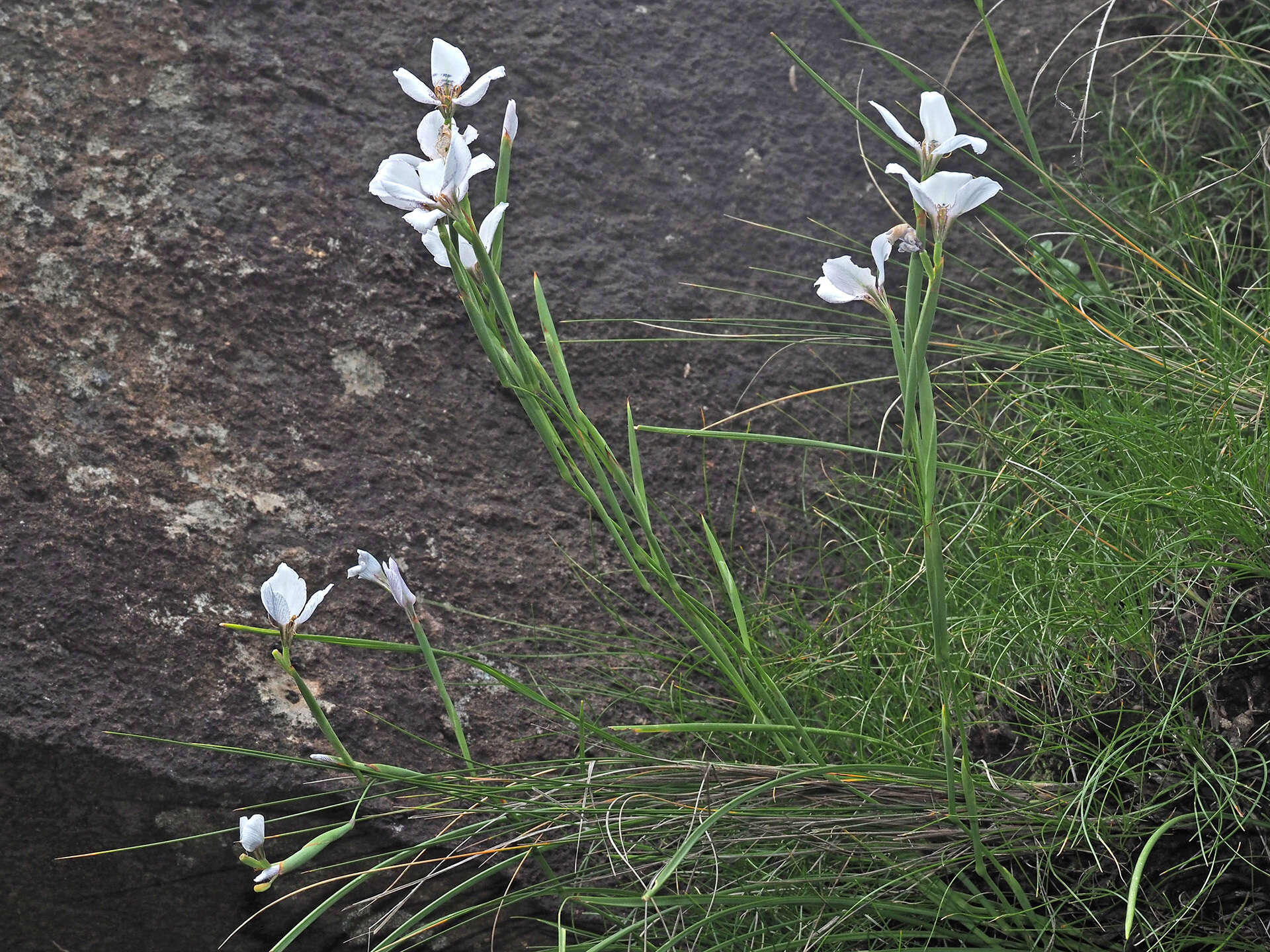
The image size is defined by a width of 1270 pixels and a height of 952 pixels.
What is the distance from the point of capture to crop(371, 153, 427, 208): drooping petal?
69 centimetres

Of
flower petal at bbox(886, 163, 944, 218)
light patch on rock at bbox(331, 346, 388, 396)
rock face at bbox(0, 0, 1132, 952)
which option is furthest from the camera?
light patch on rock at bbox(331, 346, 388, 396)

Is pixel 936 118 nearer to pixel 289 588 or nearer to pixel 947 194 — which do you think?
pixel 947 194

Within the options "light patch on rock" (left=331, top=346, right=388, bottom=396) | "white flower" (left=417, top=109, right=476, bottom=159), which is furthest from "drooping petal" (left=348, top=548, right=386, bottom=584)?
"light patch on rock" (left=331, top=346, right=388, bottom=396)

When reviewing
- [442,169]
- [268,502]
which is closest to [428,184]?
[442,169]

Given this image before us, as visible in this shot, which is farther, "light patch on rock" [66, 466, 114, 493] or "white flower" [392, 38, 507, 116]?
"light patch on rock" [66, 466, 114, 493]

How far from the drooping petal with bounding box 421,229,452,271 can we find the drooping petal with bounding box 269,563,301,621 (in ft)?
0.21

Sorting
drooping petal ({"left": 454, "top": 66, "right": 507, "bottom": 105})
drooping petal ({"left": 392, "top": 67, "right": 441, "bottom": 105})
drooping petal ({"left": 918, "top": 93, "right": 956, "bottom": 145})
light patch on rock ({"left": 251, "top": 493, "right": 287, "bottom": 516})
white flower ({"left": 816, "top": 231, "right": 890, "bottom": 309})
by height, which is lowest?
light patch on rock ({"left": 251, "top": 493, "right": 287, "bottom": 516})

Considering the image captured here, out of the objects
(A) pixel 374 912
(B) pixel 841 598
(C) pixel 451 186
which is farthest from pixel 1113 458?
(A) pixel 374 912

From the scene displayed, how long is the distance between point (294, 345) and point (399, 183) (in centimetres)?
63

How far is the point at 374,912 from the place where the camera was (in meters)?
1.11

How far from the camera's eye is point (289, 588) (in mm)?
757

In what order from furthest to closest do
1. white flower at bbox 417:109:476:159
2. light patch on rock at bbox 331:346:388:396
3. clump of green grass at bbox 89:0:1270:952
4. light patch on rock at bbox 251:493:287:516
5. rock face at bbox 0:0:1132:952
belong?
1. light patch on rock at bbox 331:346:388:396
2. light patch on rock at bbox 251:493:287:516
3. rock face at bbox 0:0:1132:952
4. clump of green grass at bbox 89:0:1270:952
5. white flower at bbox 417:109:476:159

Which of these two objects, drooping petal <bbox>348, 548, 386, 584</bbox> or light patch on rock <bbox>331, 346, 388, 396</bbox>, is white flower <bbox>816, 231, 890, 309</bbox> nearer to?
drooping petal <bbox>348, 548, 386, 584</bbox>

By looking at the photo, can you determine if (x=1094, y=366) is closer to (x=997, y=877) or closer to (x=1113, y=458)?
(x=1113, y=458)
